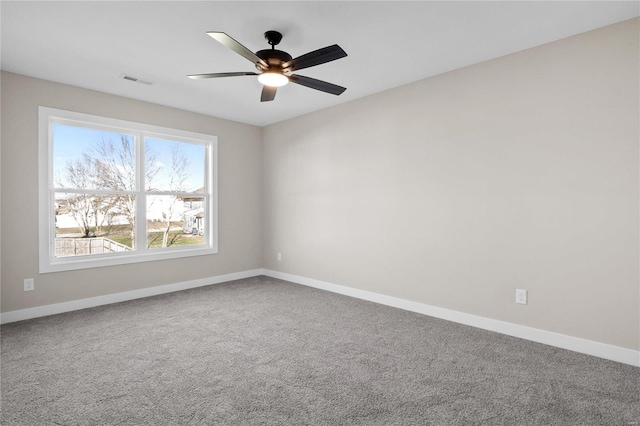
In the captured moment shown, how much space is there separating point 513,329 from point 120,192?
4617 mm

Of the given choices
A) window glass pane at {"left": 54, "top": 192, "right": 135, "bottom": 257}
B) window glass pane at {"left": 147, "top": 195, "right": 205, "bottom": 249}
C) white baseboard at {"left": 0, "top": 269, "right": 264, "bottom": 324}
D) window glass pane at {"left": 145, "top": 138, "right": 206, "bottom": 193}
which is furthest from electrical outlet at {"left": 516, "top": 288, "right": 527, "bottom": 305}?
window glass pane at {"left": 54, "top": 192, "right": 135, "bottom": 257}

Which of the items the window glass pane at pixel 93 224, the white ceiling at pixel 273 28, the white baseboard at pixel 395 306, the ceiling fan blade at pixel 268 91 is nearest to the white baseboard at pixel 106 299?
the white baseboard at pixel 395 306

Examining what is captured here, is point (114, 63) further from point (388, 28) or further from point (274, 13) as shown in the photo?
point (388, 28)

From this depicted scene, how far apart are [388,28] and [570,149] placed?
5.81 feet

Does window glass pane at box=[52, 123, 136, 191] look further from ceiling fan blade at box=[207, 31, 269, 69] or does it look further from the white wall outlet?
ceiling fan blade at box=[207, 31, 269, 69]

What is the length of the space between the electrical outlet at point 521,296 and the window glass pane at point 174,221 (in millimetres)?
4155

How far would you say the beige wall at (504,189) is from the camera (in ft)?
8.38

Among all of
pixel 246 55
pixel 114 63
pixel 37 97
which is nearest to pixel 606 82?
pixel 246 55

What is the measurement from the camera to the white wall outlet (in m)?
3.52

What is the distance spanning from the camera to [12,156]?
3418 mm

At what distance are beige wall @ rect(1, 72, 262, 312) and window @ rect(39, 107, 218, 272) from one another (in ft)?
0.32

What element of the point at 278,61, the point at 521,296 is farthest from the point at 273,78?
the point at 521,296

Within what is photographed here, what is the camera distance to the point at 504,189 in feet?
10.2

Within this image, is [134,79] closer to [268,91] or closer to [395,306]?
[268,91]
